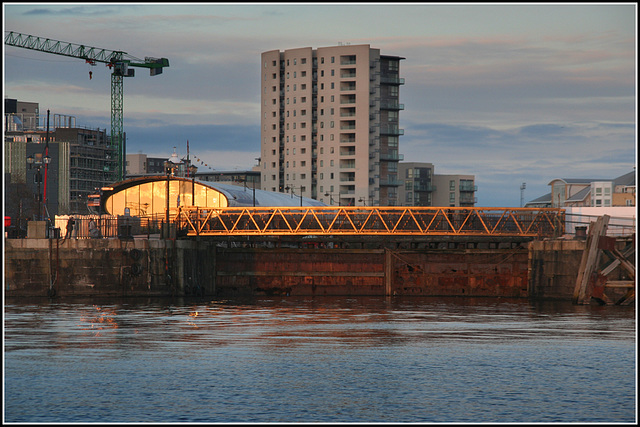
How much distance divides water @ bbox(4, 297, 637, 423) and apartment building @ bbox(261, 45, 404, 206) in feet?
420

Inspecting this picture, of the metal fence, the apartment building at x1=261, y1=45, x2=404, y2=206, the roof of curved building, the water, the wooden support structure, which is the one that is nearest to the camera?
the water

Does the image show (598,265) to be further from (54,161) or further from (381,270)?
(54,161)

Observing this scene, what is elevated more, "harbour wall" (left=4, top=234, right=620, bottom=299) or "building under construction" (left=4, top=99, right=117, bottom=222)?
"building under construction" (left=4, top=99, right=117, bottom=222)

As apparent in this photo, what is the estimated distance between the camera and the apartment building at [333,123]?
178125 mm

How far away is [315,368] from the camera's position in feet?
102

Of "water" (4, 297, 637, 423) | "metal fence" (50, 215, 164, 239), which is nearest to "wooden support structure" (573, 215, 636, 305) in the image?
"water" (4, 297, 637, 423)

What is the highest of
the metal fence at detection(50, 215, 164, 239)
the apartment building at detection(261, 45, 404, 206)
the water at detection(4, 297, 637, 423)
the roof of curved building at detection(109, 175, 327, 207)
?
the apartment building at detection(261, 45, 404, 206)

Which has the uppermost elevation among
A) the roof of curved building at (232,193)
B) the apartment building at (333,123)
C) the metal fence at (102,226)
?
the apartment building at (333,123)

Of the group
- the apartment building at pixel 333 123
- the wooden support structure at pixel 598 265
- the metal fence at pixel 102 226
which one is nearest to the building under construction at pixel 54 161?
the apartment building at pixel 333 123

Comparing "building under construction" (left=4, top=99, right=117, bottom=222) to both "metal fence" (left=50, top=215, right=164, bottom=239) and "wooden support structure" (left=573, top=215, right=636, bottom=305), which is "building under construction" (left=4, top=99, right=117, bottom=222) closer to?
"metal fence" (left=50, top=215, right=164, bottom=239)

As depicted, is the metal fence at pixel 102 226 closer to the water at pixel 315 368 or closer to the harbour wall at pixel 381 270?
→ the harbour wall at pixel 381 270

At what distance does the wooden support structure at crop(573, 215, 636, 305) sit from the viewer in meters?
61.6

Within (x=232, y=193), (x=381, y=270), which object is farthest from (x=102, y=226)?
(x=381, y=270)

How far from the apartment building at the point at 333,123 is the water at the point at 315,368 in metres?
128
